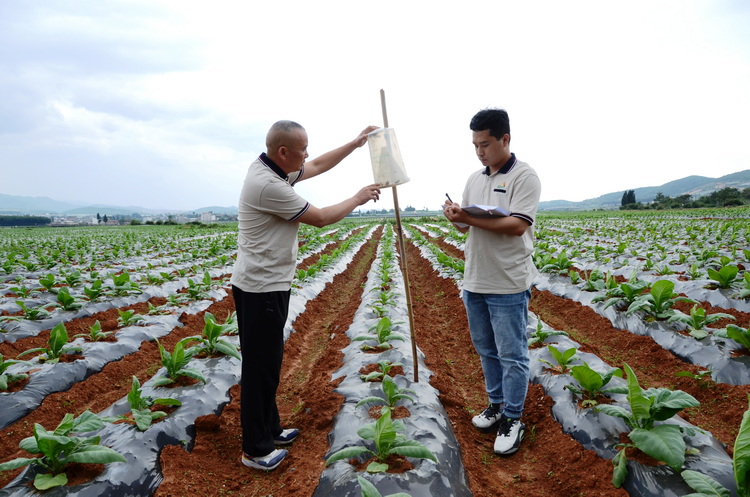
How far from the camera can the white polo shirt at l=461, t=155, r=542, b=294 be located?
2781 millimetres

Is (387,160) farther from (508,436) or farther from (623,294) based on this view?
(623,294)

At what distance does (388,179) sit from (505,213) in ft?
3.06

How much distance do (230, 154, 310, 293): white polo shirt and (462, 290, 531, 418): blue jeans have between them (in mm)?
1525

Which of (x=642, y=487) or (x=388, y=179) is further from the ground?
(x=388, y=179)

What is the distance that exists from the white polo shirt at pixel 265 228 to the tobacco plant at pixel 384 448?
117 cm

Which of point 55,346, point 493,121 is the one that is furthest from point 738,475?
point 55,346

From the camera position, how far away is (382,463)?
2.50 m

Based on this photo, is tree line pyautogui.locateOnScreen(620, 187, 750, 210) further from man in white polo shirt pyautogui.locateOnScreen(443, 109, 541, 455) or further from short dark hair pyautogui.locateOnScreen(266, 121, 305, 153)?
short dark hair pyautogui.locateOnScreen(266, 121, 305, 153)

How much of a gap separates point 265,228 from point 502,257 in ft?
5.75

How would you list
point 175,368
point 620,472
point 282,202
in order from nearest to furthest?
point 620,472
point 282,202
point 175,368

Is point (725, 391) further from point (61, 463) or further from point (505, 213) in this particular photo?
point (61, 463)

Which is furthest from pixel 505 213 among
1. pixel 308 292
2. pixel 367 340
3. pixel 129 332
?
pixel 308 292

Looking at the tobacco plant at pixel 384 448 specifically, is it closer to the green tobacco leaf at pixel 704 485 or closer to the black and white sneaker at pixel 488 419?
the black and white sneaker at pixel 488 419

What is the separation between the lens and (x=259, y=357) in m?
2.87
